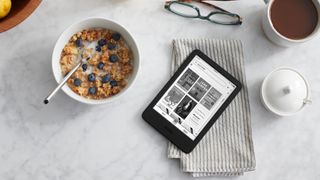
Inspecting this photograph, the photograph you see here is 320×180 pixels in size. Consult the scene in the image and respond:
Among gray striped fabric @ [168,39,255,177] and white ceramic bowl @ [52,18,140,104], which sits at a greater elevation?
white ceramic bowl @ [52,18,140,104]

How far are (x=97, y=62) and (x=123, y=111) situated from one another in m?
0.11

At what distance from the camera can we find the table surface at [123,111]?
2.82ft

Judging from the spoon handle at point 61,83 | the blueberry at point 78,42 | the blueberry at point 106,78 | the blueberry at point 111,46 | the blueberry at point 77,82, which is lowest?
the blueberry at point 106,78

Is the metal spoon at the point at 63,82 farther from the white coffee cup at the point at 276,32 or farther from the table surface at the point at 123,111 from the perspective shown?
the white coffee cup at the point at 276,32

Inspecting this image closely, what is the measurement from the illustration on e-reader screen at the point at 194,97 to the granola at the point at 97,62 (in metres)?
0.09

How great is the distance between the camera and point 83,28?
857mm

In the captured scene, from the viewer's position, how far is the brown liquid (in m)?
0.86

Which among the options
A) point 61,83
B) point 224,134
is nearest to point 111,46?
Answer: point 61,83

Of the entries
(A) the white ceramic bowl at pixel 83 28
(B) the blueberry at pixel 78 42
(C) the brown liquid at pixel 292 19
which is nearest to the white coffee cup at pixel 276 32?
(C) the brown liquid at pixel 292 19

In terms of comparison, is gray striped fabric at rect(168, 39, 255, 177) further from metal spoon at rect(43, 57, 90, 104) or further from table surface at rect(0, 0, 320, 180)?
metal spoon at rect(43, 57, 90, 104)

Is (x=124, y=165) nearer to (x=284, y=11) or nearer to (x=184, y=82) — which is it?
(x=184, y=82)

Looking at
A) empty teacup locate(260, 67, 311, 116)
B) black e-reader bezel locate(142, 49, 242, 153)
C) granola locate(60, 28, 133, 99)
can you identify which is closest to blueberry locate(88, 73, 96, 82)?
granola locate(60, 28, 133, 99)

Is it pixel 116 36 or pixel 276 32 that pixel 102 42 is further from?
pixel 276 32

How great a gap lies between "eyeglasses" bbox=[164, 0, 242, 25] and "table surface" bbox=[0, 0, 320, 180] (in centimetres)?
1
